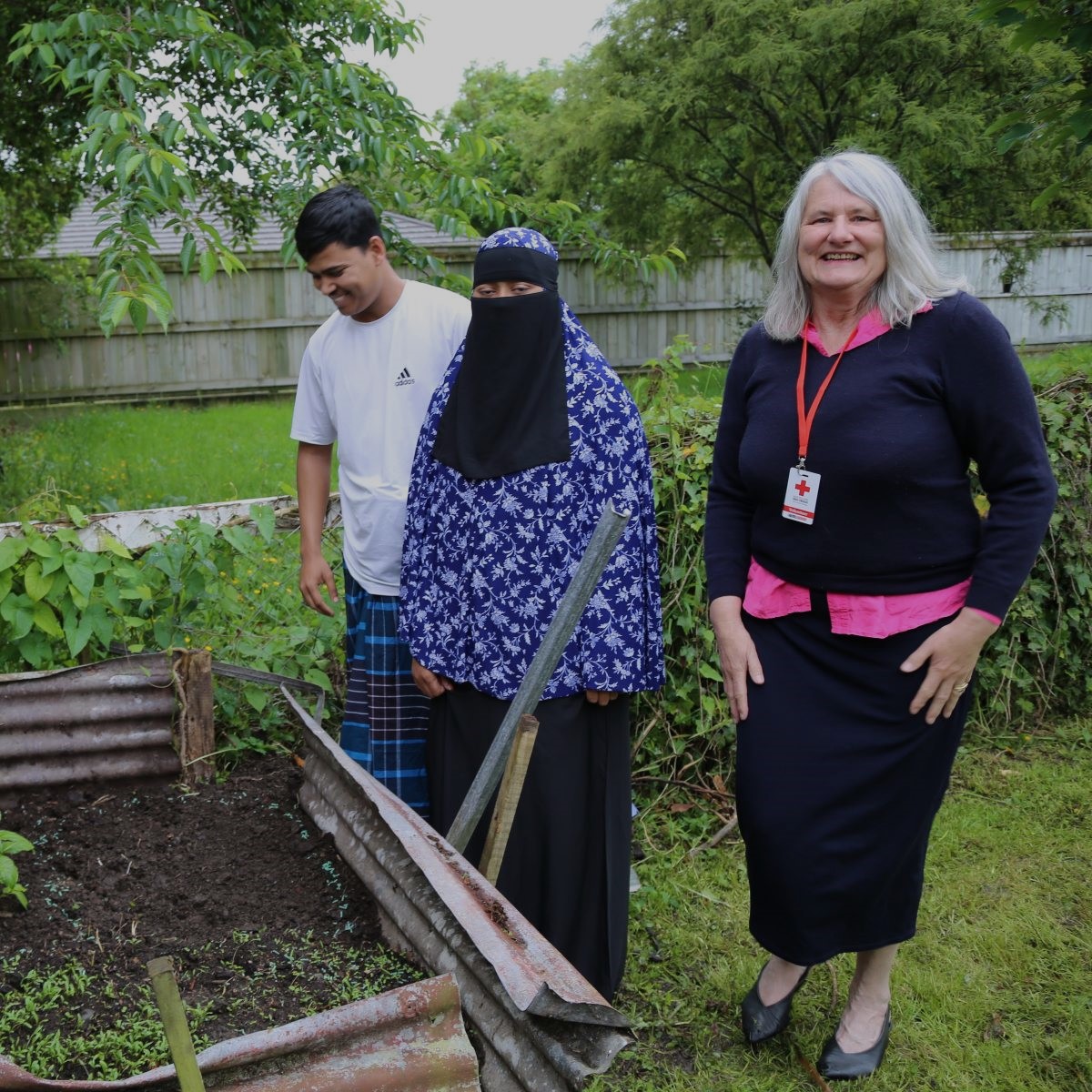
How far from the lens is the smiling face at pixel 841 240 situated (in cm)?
202

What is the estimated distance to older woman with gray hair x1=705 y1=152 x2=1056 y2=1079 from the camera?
2.01 metres

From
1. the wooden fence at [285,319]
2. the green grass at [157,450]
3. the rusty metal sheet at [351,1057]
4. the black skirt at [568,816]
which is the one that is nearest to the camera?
the rusty metal sheet at [351,1057]

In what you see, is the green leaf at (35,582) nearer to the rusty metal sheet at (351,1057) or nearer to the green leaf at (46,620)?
the green leaf at (46,620)

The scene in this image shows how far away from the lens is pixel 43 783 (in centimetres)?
261

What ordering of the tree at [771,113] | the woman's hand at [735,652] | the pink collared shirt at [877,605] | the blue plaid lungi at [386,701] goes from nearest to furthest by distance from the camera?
the pink collared shirt at [877,605], the woman's hand at [735,652], the blue plaid lungi at [386,701], the tree at [771,113]

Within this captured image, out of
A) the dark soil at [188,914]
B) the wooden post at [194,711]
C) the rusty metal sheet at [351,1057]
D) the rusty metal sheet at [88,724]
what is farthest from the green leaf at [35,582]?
the rusty metal sheet at [351,1057]

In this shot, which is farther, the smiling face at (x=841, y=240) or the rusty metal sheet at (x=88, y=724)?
the rusty metal sheet at (x=88, y=724)

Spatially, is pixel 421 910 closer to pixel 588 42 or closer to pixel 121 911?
pixel 121 911

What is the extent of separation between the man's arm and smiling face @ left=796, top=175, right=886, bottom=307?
142 cm

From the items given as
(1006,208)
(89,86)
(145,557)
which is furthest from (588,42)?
(145,557)

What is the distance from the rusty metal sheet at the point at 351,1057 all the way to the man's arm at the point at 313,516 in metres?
1.59

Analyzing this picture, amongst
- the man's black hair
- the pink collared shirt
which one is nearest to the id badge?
the pink collared shirt

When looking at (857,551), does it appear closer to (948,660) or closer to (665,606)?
(948,660)

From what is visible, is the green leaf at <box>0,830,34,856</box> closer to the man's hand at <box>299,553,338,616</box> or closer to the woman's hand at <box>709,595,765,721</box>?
the man's hand at <box>299,553,338,616</box>
